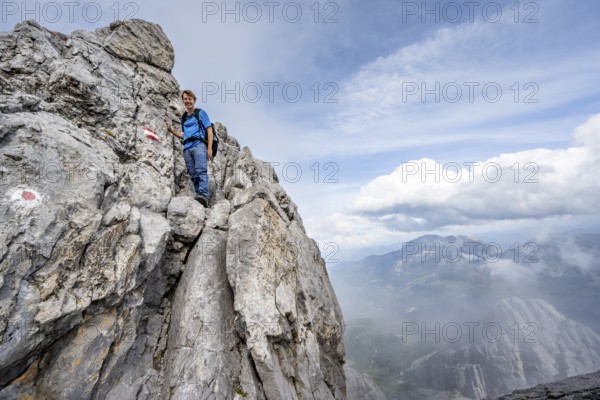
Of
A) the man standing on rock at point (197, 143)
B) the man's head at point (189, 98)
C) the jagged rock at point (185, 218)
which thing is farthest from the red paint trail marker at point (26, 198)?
the man's head at point (189, 98)

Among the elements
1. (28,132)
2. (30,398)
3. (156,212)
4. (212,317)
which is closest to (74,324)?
(30,398)

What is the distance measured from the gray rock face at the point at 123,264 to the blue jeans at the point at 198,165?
4.31ft

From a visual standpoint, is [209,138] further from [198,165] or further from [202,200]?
[202,200]

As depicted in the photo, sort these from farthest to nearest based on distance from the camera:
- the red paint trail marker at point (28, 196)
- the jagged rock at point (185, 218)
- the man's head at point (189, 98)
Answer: the man's head at point (189, 98)
the jagged rock at point (185, 218)
the red paint trail marker at point (28, 196)

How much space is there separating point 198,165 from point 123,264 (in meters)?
8.29

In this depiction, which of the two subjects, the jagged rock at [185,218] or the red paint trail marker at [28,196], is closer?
the red paint trail marker at [28,196]

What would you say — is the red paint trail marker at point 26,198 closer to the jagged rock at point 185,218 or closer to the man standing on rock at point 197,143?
the jagged rock at point 185,218

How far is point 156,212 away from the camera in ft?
50.3

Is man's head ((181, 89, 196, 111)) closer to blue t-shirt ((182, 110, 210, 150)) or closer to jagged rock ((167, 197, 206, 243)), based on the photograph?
blue t-shirt ((182, 110, 210, 150))

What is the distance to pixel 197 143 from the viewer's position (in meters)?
18.9

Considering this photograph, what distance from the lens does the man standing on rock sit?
18578 mm

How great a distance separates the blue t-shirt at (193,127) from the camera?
62.5 ft

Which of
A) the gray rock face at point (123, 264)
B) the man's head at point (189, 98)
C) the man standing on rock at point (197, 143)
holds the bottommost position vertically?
the gray rock face at point (123, 264)

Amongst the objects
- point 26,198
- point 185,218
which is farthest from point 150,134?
point 26,198
